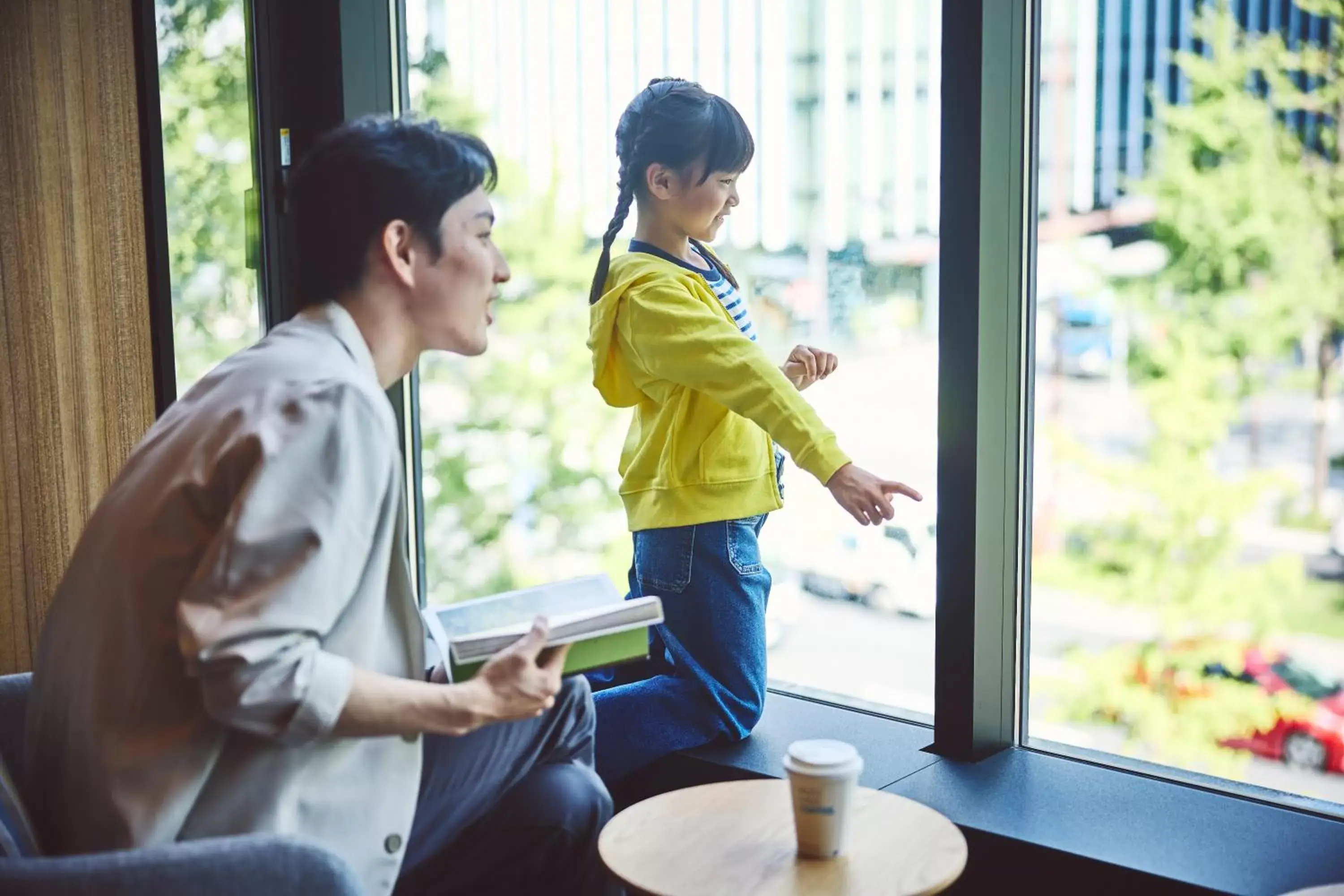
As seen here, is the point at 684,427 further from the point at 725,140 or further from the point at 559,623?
the point at 559,623

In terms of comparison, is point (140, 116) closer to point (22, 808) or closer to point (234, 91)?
point (234, 91)

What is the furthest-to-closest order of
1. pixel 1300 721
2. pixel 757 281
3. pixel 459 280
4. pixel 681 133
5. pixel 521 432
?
pixel 521 432, pixel 757 281, pixel 681 133, pixel 1300 721, pixel 459 280

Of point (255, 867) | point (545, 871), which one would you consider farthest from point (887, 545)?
point (255, 867)

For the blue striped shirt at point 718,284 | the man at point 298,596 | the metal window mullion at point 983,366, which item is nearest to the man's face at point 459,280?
the man at point 298,596

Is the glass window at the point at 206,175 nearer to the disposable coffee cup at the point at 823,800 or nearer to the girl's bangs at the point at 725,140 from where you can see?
the girl's bangs at the point at 725,140

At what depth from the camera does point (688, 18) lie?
2.47m

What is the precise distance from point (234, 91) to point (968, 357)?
1768mm

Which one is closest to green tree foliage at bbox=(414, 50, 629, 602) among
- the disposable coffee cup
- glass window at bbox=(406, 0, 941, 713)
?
glass window at bbox=(406, 0, 941, 713)

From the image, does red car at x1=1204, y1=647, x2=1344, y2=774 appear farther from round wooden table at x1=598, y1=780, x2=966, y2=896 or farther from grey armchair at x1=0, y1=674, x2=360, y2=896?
grey armchair at x1=0, y1=674, x2=360, y2=896

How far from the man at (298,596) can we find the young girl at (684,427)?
0.53m

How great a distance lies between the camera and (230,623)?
1.16 meters

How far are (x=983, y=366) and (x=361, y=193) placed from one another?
3.56 ft

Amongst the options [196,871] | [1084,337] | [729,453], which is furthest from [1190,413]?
[196,871]

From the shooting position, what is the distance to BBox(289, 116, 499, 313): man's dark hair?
4.66 feet
